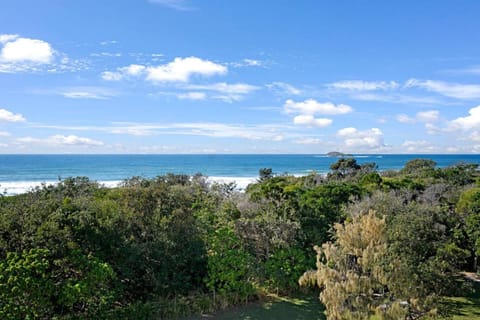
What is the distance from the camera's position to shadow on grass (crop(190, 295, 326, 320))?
10.8 meters

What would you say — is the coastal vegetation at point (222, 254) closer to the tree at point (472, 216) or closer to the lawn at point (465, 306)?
the tree at point (472, 216)

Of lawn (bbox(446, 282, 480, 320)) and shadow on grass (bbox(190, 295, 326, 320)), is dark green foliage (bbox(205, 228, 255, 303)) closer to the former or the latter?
shadow on grass (bbox(190, 295, 326, 320))

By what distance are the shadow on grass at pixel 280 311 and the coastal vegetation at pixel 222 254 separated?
0.37 meters

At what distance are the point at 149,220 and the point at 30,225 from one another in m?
3.21

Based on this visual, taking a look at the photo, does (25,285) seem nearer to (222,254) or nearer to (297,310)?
(222,254)

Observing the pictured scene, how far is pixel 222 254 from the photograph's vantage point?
1162cm

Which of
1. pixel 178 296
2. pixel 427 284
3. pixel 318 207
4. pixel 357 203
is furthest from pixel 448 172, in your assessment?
pixel 178 296

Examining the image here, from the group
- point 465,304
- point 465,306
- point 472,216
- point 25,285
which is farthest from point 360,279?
point 472,216

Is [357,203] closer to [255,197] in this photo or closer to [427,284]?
[255,197]

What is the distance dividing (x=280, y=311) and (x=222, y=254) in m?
2.34

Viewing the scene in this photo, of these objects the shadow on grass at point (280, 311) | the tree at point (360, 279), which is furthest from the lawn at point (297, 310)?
the tree at point (360, 279)

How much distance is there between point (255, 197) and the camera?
14.4 meters

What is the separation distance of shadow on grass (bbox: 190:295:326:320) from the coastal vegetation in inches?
14.5

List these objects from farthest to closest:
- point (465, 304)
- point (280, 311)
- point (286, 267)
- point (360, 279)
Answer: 1. point (286, 267)
2. point (465, 304)
3. point (280, 311)
4. point (360, 279)
